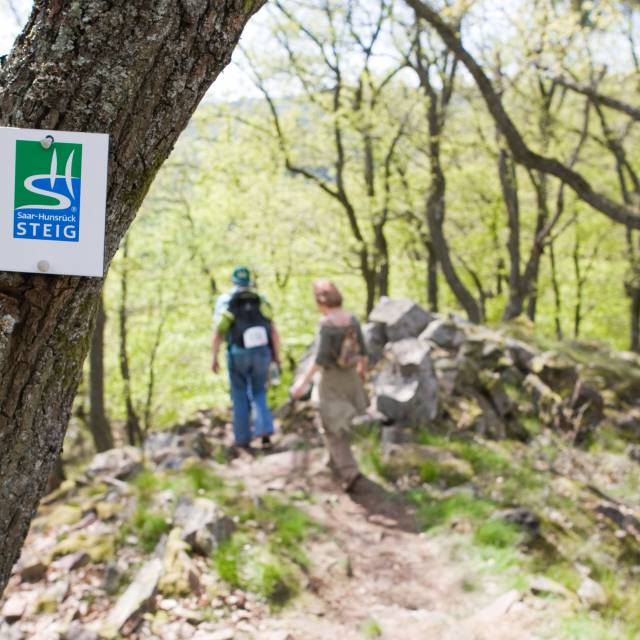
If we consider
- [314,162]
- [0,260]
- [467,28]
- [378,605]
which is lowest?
[378,605]

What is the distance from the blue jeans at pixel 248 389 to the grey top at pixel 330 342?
4.49ft

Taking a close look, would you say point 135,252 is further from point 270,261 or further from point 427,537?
point 427,537

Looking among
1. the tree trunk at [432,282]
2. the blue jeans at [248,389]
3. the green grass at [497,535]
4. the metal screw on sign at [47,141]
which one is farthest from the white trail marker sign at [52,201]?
the tree trunk at [432,282]

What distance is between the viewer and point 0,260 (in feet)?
5.82

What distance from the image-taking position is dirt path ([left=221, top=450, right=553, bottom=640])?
428 cm

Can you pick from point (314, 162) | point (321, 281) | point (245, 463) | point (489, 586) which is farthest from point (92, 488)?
point (314, 162)

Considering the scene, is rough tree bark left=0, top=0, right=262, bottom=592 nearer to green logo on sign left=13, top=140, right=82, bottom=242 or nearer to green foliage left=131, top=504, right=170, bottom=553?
green logo on sign left=13, top=140, right=82, bottom=242

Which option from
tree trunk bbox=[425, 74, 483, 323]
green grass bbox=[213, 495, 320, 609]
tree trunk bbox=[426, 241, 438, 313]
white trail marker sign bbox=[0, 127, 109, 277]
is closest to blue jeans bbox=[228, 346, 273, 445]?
green grass bbox=[213, 495, 320, 609]

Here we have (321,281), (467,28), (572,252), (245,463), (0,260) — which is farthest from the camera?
(572,252)

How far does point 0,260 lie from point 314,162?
16461mm

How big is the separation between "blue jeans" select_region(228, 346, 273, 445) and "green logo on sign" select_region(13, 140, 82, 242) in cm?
601

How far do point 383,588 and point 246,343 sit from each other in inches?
135

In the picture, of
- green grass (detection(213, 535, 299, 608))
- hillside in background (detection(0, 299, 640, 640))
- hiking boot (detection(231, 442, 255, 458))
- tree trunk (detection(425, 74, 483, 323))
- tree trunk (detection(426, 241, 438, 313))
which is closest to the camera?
hillside in background (detection(0, 299, 640, 640))

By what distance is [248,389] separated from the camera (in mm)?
8164
